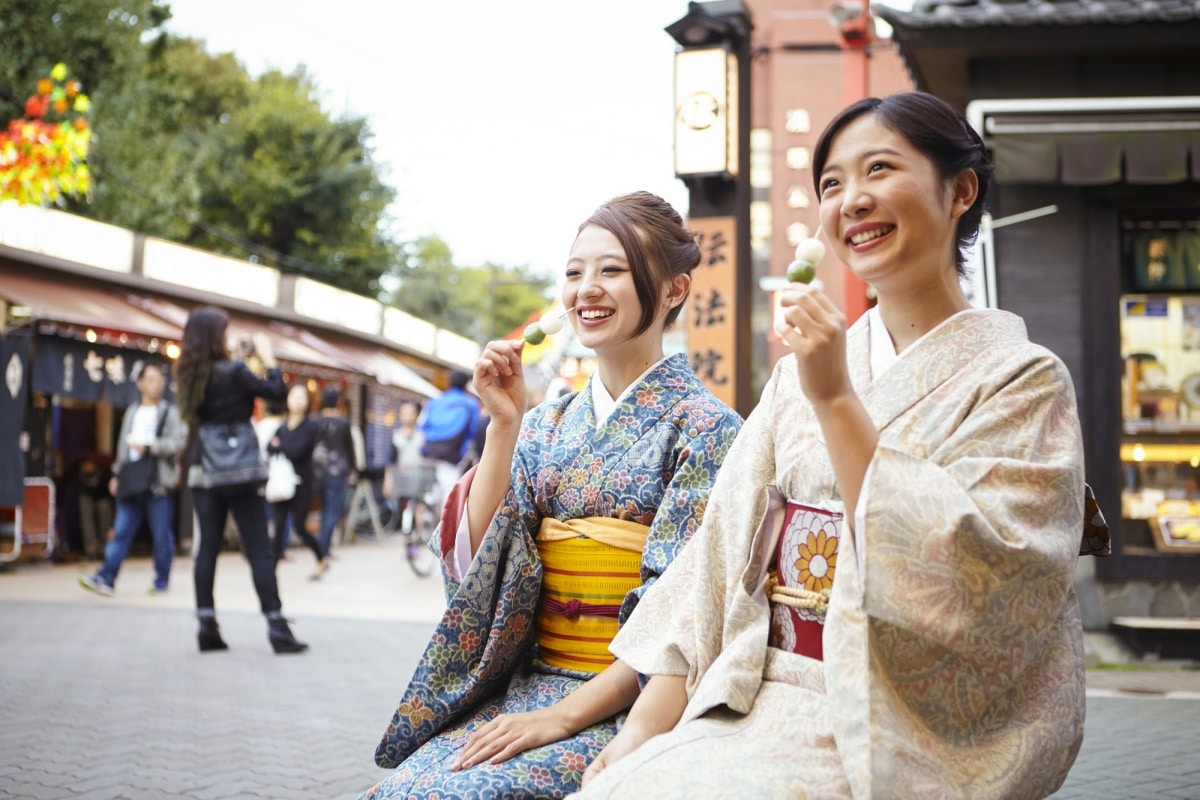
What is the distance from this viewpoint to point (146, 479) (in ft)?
31.7

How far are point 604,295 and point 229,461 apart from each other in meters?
4.85

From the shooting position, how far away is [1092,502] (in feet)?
7.29

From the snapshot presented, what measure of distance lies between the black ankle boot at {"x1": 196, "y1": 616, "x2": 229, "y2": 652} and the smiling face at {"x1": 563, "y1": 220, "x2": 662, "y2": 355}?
5.16 m

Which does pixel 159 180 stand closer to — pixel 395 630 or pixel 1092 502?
pixel 395 630

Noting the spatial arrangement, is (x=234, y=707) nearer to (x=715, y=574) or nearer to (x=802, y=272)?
(x=715, y=574)

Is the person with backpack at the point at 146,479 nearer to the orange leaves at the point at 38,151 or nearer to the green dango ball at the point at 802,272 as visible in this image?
the orange leaves at the point at 38,151

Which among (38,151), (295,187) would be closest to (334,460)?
(38,151)

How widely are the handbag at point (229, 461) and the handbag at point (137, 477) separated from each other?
298cm

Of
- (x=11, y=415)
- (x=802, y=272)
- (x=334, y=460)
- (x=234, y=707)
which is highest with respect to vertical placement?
(x=11, y=415)

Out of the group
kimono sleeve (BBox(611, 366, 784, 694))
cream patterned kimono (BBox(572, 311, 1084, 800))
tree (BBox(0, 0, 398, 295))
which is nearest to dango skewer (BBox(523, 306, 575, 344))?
kimono sleeve (BBox(611, 366, 784, 694))

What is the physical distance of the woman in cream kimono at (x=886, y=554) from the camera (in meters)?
1.77

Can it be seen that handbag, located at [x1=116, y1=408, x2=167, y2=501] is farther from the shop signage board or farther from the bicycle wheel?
the bicycle wheel

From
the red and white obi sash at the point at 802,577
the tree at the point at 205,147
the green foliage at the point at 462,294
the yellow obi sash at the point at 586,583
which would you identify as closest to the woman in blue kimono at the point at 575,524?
the yellow obi sash at the point at 586,583

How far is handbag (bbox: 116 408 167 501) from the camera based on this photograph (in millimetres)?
9516
